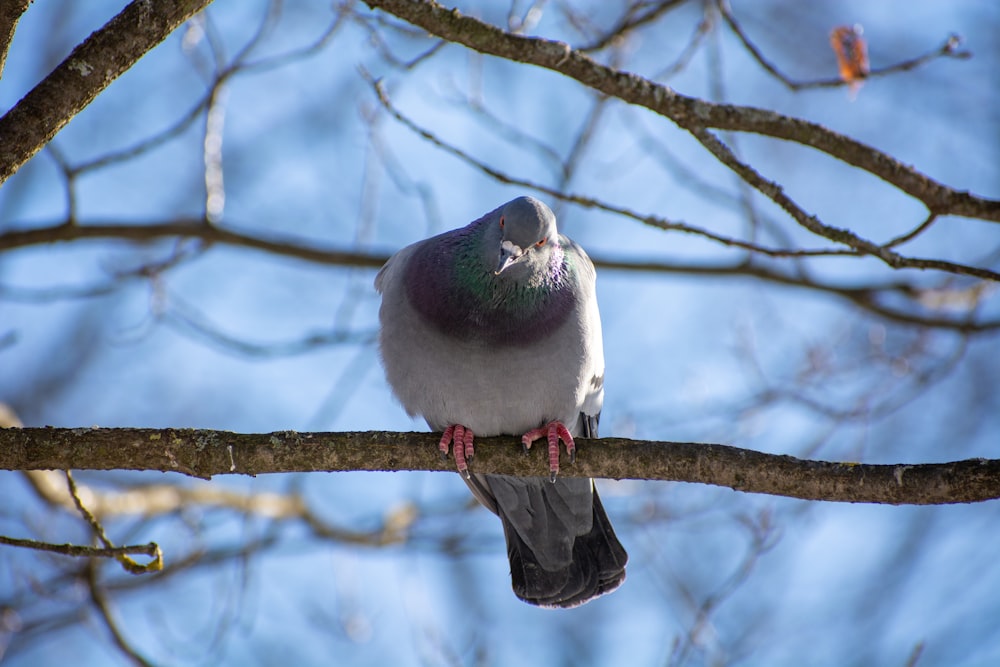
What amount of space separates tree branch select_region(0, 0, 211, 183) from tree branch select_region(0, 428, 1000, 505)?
3.29 feet

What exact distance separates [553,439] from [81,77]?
231 cm

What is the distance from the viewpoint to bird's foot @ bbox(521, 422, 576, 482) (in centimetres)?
408

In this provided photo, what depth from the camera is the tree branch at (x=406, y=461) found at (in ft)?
11.3

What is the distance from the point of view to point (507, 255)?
436cm

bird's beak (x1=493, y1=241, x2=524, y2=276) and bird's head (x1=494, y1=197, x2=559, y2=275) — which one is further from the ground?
bird's head (x1=494, y1=197, x2=559, y2=275)

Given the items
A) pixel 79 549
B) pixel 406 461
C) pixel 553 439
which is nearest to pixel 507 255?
pixel 553 439

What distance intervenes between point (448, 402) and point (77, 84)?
213 centimetres

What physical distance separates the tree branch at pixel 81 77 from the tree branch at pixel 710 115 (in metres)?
1.05

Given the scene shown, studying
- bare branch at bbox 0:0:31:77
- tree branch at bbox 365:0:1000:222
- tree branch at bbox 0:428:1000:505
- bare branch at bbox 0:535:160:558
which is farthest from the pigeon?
bare branch at bbox 0:0:31:77

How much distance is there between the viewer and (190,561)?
18.7 feet

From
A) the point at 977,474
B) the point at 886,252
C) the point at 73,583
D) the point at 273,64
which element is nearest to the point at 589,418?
the point at 886,252

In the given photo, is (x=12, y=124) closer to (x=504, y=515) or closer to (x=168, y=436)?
(x=168, y=436)

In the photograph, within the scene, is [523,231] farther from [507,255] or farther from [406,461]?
[406,461]

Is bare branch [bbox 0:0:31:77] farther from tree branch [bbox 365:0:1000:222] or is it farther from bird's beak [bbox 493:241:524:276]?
bird's beak [bbox 493:241:524:276]
